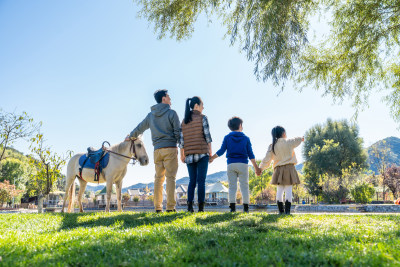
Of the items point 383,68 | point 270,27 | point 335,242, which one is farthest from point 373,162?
point 335,242

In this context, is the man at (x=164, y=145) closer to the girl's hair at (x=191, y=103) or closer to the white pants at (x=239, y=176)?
the girl's hair at (x=191, y=103)

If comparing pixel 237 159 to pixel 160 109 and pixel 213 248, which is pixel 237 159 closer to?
pixel 160 109

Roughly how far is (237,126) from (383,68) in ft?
22.4

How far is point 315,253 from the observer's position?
2553 millimetres

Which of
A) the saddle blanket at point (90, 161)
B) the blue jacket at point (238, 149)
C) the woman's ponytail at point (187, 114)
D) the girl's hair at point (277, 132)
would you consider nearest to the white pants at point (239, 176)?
the blue jacket at point (238, 149)

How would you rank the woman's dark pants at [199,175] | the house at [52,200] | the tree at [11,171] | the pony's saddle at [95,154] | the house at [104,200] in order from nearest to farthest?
the woman's dark pants at [199,175], the pony's saddle at [95,154], the house at [104,200], the house at [52,200], the tree at [11,171]

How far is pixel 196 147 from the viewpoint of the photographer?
20.4 ft

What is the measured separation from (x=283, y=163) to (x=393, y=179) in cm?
3360

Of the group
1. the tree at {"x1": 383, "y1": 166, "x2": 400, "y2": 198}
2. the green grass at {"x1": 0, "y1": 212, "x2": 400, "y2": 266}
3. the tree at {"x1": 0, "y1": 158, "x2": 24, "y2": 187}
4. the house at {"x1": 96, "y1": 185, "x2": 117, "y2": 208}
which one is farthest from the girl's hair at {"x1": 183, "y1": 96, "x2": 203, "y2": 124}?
the tree at {"x1": 0, "y1": 158, "x2": 24, "y2": 187}

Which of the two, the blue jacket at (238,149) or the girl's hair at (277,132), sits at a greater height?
the girl's hair at (277,132)

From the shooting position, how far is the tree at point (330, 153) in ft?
115

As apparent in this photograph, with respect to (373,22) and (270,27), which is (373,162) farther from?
(270,27)

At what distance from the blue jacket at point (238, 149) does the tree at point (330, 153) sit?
29.3m

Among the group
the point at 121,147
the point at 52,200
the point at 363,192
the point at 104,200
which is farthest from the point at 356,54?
the point at 52,200
